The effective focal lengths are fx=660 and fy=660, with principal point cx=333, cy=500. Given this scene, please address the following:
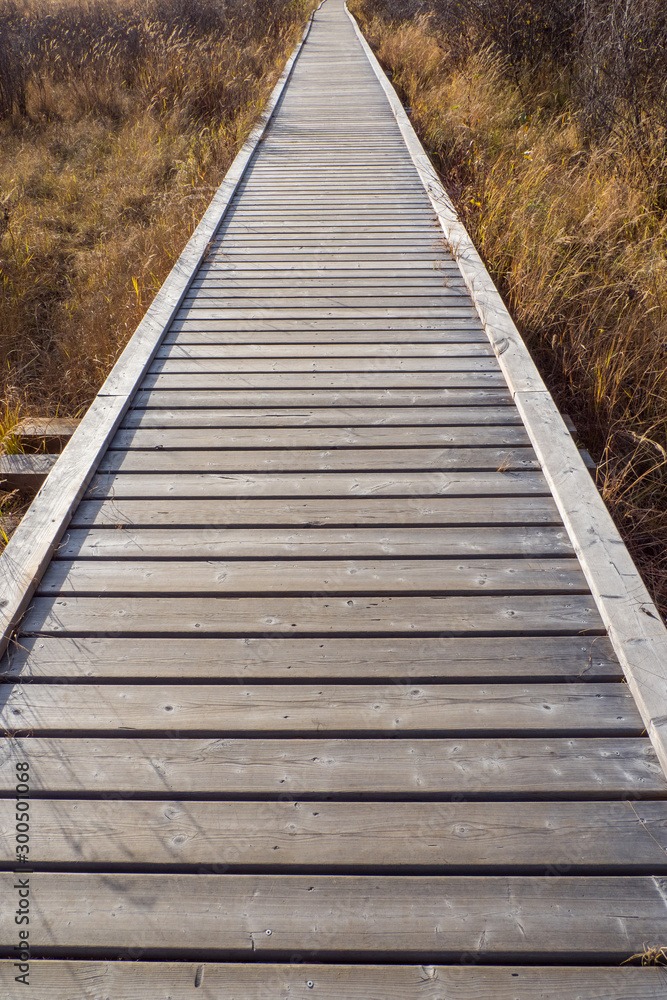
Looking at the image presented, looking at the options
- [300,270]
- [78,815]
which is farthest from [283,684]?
[300,270]

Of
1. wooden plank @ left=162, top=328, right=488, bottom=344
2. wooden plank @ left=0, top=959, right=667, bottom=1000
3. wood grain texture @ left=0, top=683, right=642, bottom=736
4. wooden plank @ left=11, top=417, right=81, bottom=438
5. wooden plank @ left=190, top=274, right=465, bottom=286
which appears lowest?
wooden plank @ left=0, top=959, right=667, bottom=1000

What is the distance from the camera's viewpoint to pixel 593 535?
2.11m

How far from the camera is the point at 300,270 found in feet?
13.1

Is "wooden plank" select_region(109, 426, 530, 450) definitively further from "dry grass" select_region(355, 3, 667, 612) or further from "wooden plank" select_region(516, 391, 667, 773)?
"dry grass" select_region(355, 3, 667, 612)

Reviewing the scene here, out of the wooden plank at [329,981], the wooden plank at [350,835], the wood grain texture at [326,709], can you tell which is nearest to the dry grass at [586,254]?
the wood grain texture at [326,709]

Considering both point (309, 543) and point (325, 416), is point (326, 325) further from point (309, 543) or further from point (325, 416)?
point (309, 543)

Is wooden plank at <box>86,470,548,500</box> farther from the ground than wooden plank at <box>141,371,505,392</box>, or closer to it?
closer to it

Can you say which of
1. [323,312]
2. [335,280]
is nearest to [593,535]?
[323,312]

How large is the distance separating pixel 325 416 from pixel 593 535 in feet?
3.81

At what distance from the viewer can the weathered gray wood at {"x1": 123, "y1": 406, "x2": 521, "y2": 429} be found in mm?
2699

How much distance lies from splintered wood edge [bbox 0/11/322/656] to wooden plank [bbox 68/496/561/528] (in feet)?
0.31

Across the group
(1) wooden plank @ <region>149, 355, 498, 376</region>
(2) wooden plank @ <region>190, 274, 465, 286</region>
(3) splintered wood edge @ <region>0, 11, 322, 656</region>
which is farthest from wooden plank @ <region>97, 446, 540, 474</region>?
(2) wooden plank @ <region>190, 274, 465, 286</region>

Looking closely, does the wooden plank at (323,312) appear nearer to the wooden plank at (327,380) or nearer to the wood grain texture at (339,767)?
the wooden plank at (327,380)

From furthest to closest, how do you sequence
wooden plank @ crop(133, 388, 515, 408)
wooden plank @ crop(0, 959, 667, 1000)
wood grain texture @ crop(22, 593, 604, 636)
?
wooden plank @ crop(133, 388, 515, 408) → wood grain texture @ crop(22, 593, 604, 636) → wooden plank @ crop(0, 959, 667, 1000)
